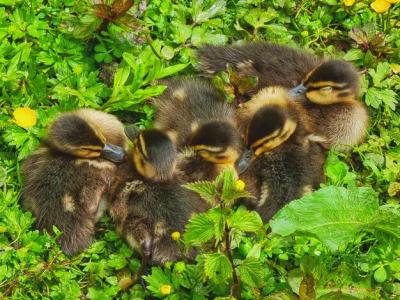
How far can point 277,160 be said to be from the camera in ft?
9.95

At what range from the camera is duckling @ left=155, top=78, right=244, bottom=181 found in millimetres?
2920

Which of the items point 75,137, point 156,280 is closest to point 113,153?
point 75,137

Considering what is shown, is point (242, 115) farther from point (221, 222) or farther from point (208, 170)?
point (221, 222)

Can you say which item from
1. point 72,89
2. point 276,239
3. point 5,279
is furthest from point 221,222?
point 72,89

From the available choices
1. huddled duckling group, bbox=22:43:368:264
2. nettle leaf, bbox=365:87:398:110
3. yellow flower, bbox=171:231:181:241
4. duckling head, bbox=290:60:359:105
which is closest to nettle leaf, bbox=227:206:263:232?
yellow flower, bbox=171:231:181:241

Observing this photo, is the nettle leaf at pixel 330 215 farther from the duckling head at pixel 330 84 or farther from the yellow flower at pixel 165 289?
the duckling head at pixel 330 84

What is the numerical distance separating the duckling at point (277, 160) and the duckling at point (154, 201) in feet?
0.95

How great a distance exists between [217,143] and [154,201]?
1.14ft

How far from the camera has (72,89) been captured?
10.5ft

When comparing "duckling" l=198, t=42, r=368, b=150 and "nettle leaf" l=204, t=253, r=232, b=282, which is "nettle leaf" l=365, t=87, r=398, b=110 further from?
"nettle leaf" l=204, t=253, r=232, b=282

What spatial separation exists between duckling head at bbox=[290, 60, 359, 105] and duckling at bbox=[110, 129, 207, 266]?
768mm

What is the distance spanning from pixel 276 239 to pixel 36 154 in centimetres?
105

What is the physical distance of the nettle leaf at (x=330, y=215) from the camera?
8.52ft

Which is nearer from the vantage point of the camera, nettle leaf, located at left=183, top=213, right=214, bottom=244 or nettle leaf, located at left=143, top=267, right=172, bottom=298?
nettle leaf, located at left=183, top=213, right=214, bottom=244
